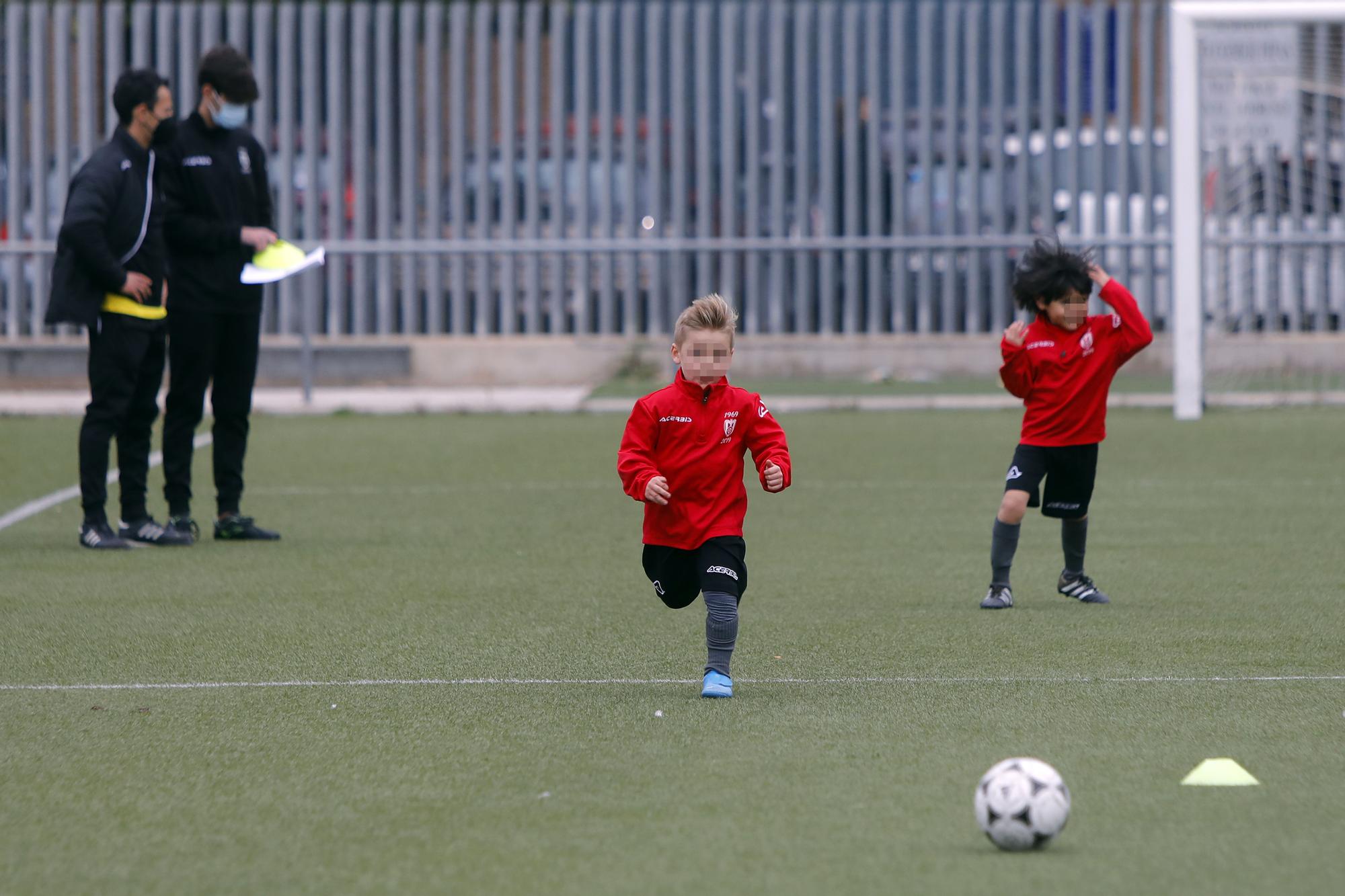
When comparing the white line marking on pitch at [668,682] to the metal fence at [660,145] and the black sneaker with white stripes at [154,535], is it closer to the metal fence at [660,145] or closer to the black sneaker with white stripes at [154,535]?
the black sneaker with white stripes at [154,535]

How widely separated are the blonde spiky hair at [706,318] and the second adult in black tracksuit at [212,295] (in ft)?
13.1

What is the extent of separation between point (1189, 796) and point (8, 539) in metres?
6.37

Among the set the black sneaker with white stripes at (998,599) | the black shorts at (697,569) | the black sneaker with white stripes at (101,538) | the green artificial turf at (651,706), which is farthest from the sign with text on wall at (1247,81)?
the black shorts at (697,569)

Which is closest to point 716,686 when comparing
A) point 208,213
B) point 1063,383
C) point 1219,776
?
point 1219,776

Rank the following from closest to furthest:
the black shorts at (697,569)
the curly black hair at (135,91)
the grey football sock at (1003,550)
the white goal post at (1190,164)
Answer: the black shorts at (697,569)
the grey football sock at (1003,550)
the curly black hair at (135,91)
the white goal post at (1190,164)

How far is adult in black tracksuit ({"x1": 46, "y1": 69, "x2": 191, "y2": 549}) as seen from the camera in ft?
26.5

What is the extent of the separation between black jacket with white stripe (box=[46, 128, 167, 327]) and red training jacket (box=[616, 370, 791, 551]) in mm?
3710

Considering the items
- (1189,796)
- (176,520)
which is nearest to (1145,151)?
(176,520)

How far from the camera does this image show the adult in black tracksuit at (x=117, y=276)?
26.5 ft

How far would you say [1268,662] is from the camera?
5.48m

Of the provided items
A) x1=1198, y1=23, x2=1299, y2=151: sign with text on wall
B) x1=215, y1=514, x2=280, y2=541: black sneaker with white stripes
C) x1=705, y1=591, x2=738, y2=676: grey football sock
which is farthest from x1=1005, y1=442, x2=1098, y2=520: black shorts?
x1=1198, y1=23, x2=1299, y2=151: sign with text on wall

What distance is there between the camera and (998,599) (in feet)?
21.9

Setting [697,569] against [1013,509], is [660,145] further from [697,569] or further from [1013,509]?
[697,569]

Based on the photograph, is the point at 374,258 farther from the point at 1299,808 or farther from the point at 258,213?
the point at 1299,808
